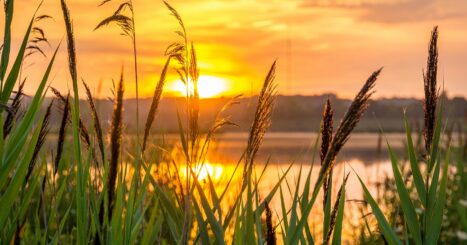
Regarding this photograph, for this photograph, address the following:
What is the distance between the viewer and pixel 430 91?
1841mm

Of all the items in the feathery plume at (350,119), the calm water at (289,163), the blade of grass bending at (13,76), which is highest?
the blade of grass bending at (13,76)

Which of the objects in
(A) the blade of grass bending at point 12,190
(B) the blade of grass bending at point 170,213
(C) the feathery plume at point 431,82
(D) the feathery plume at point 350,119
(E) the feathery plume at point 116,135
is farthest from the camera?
(B) the blade of grass bending at point 170,213

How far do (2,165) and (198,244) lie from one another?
735 mm

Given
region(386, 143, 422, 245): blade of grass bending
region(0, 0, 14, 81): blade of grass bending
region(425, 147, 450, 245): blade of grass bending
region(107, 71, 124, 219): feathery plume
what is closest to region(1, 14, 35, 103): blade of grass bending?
region(0, 0, 14, 81): blade of grass bending

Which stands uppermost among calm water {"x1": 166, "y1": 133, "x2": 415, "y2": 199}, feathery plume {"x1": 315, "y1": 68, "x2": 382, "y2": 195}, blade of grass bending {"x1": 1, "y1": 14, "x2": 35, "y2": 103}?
blade of grass bending {"x1": 1, "y1": 14, "x2": 35, "y2": 103}

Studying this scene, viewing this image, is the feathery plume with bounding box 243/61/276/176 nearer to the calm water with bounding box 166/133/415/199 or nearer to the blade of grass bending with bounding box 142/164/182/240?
the calm water with bounding box 166/133/415/199

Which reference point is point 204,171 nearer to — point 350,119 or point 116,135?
point 116,135

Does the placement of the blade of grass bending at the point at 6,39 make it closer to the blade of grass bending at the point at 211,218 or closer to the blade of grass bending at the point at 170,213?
the blade of grass bending at the point at 170,213

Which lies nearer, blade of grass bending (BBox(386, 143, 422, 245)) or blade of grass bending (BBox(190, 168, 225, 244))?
blade of grass bending (BBox(190, 168, 225, 244))

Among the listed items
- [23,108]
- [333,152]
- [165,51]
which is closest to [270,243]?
[333,152]

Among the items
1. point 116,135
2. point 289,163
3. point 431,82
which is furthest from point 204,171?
point 116,135

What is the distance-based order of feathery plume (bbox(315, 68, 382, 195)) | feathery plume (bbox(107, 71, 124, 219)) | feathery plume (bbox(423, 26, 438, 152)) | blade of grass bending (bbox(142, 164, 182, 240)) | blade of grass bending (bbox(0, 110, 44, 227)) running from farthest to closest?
blade of grass bending (bbox(142, 164, 182, 240)) < blade of grass bending (bbox(0, 110, 44, 227)) < feathery plume (bbox(423, 26, 438, 152)) < feathery plume (bbox(107, 71, 124, 219)) < feathery plume (bbox(315, 68, 382, 195))

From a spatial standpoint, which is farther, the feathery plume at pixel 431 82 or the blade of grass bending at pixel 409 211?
the blade of grass bending at pixel 409 211

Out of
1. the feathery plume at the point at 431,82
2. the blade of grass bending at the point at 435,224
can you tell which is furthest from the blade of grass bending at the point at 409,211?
the feathery plume at the point at 431,82
